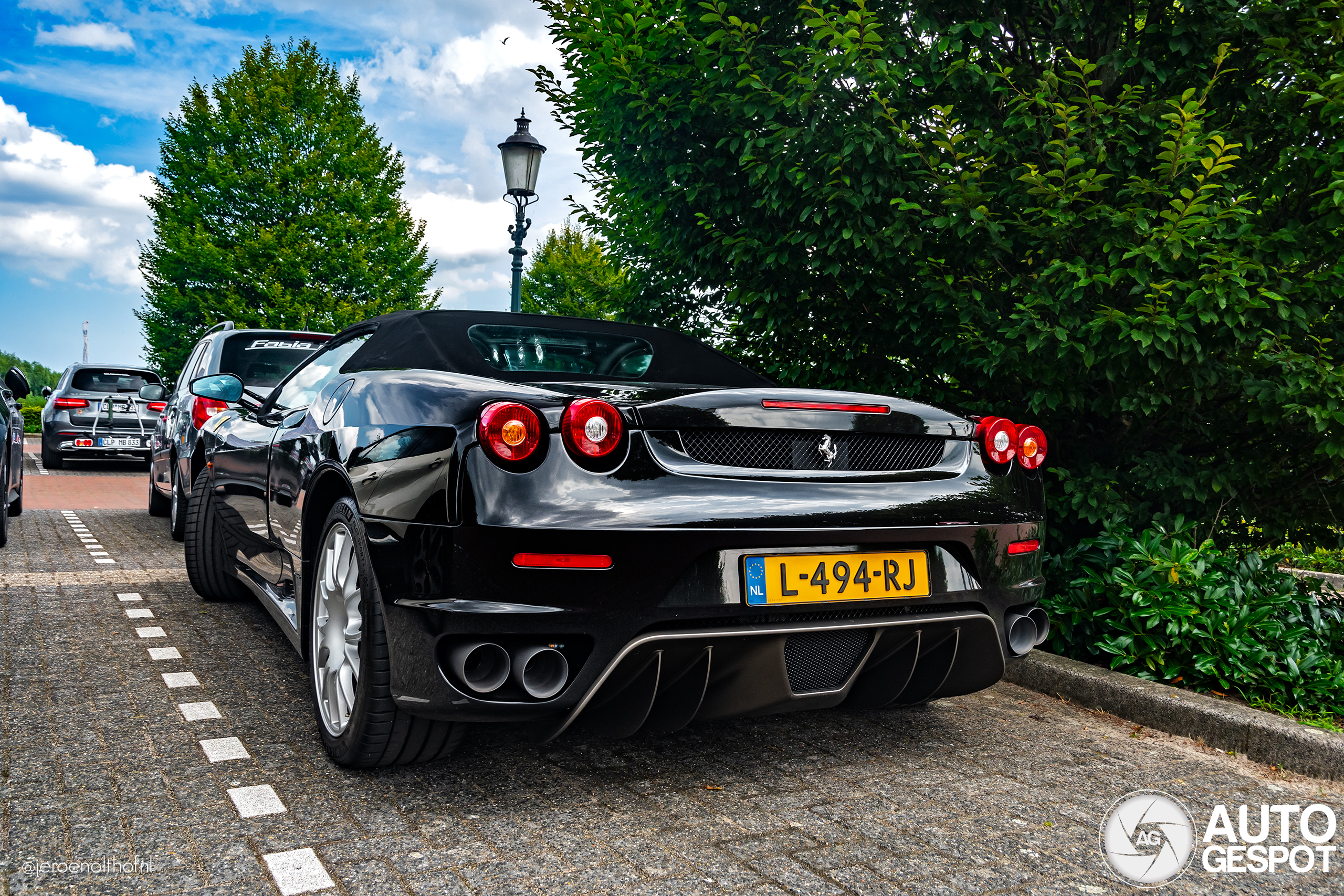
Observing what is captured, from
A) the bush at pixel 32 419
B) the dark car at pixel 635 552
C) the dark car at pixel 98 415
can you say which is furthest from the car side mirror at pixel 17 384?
the bush at pixel 32 419

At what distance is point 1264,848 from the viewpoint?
264 centimetres

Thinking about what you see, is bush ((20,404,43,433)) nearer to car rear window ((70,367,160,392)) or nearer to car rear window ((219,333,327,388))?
car rear window ((70,367,160,392))

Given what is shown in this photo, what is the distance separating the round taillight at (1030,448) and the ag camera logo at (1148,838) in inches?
40.3

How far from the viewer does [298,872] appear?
2229mm

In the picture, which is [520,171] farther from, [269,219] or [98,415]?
[269,219]

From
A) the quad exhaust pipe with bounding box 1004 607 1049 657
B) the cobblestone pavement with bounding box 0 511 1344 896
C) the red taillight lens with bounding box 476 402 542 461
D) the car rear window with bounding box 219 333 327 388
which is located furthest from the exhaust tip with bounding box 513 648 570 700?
the car rear window with bounding box 219 333 327 388

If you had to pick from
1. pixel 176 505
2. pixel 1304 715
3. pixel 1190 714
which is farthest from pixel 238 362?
pixel 1304 715

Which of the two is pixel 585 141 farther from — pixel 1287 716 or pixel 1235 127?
pixel 1287 716

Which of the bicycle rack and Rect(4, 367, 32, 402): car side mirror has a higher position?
Rect(4, 367, 32, 402): car side mirror

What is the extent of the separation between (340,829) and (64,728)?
4.37 feet

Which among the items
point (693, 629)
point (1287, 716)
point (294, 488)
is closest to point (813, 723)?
point (693, 629)

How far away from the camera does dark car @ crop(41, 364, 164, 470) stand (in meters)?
15.4

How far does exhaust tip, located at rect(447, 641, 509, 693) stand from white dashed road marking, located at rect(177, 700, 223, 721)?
1459mm

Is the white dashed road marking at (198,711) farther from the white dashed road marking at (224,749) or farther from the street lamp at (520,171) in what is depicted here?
the street lamp at (520,171)
